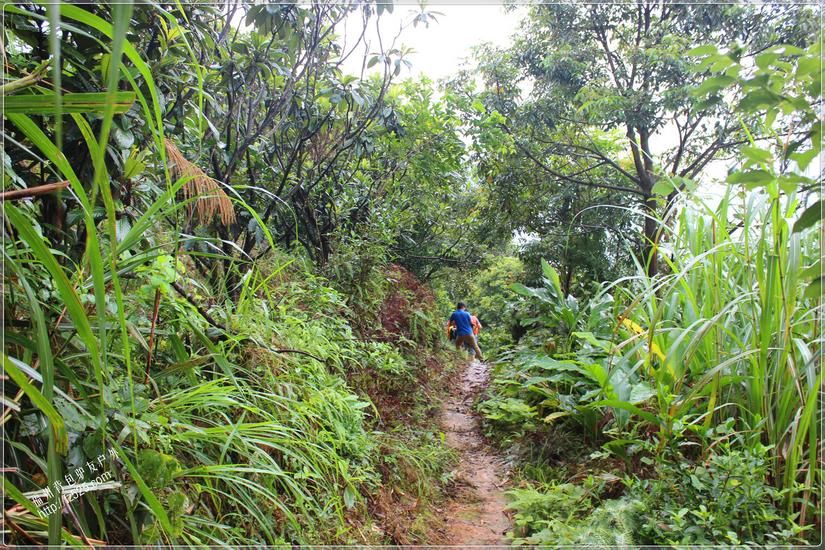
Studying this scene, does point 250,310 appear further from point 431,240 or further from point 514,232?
point 514,232

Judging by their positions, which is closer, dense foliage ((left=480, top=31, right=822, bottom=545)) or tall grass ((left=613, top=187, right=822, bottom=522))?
dense foliage ((left=480, top=31, right=822, bottom=545))

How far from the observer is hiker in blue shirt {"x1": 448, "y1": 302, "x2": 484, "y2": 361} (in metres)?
8.15

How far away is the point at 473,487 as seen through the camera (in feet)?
10.3

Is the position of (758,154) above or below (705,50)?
below

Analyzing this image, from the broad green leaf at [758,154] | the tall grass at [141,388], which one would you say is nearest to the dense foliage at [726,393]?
the broad green leaf at [758,154]

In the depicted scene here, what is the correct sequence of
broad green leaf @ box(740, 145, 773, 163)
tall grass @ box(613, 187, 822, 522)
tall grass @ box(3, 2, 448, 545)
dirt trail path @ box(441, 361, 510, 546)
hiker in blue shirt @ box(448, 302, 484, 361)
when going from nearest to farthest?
tall grass @ box(3, 2, 448, 545), broad green leaf @ box(740, 145, 773, 163), tall grass @ box(613, 187, 822, 522), dirt trail path @ box(441, 361, 510, 546), hiker in blue shirt @ box(448, 302, 484, 361)

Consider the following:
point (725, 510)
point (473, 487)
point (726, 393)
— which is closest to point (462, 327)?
point (473, 487)

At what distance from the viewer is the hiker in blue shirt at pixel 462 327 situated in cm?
815

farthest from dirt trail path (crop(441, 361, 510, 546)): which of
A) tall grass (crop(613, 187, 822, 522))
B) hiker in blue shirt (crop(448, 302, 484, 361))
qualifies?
hiker in blue shirt (crop(448, 302, 484, 361))

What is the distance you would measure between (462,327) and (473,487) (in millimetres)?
5130

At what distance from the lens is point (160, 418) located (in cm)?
127

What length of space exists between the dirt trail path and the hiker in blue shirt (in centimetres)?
304

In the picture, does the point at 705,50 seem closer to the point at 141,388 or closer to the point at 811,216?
the point at 811,216

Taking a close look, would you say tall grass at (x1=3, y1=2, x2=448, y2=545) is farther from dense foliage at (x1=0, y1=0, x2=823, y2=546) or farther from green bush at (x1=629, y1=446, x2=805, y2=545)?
green bush at (x1=629, y1=446, x2=805, y2=545)
